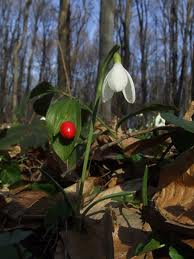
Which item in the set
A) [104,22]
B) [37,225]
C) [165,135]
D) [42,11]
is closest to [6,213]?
[37,225]

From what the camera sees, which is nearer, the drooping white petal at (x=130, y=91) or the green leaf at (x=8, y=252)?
Answer: the green leaf at (x=8, y=252)

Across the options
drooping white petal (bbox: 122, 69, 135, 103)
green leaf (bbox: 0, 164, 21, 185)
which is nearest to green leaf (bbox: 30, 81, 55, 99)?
drooping white petal (bbox: 122, 69, 135, 103)

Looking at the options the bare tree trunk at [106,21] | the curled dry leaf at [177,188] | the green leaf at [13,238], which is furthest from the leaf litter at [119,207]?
the bare tree trunk at [106,21]

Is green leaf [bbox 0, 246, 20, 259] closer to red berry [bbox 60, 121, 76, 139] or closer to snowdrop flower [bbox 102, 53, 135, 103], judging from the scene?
red berry [bbox 60, 121, 76, 139]

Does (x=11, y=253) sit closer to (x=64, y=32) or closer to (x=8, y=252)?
(x=8, y=252)

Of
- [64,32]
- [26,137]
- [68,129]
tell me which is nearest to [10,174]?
[26,137]

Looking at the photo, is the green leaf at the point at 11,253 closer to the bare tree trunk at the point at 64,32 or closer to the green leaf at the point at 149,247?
the green leaf at the point at 149,247

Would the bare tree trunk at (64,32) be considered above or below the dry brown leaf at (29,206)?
above
